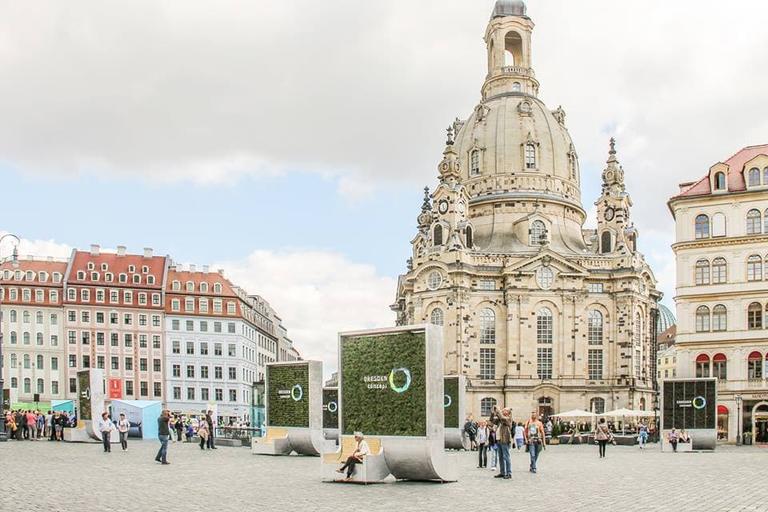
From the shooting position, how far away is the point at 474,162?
346 feet

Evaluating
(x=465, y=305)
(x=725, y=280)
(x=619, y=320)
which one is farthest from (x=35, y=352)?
(x=725, y=280)

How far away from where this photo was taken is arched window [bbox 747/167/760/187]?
6800 cm

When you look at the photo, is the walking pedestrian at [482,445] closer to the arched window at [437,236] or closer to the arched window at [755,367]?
the arched window at [755,367]

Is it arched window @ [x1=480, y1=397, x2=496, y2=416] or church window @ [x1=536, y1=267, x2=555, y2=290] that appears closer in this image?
arched window @ [x1=480, y1=397, x2=496, y2=416]

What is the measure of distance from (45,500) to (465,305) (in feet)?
252

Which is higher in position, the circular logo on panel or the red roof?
the red roof

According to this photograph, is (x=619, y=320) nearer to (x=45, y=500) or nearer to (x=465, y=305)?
(x=465, y=305)

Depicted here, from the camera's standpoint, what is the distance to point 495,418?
28.6m

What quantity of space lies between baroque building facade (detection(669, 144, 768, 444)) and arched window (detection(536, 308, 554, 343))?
28.1 metres

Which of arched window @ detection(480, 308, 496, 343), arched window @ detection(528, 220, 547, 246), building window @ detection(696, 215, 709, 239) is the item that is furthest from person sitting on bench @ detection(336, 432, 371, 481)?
arched window @ detection(528, 220, 547, 246)

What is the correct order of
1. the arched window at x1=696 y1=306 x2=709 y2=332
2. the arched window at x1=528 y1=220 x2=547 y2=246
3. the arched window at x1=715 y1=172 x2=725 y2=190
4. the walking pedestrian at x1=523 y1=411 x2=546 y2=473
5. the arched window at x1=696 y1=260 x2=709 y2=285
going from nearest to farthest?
the walking pedestrian at x1=523 y1=411 x2=546 y2=473 < the arched window at x1=696 y1=306 x2=709 y2=332 < the arched window at x1=696 y1=260 x2=709 y2=285 < the arched window at x1=715 y1=172 x2=725 y2=190 < the arched window at x1=528 y1=220 x2=547 y2=246

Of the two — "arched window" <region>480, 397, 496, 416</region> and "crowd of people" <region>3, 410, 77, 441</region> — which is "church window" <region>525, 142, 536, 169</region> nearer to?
"arched window" <region>480, 397, 496, 416</region>

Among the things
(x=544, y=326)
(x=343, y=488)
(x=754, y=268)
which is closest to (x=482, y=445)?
(x=343, y=488)

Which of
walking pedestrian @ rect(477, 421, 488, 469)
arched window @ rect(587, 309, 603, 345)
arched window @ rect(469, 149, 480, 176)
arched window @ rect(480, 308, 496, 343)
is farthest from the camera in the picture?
arched window @ rect(469, 149, 480, 176)
